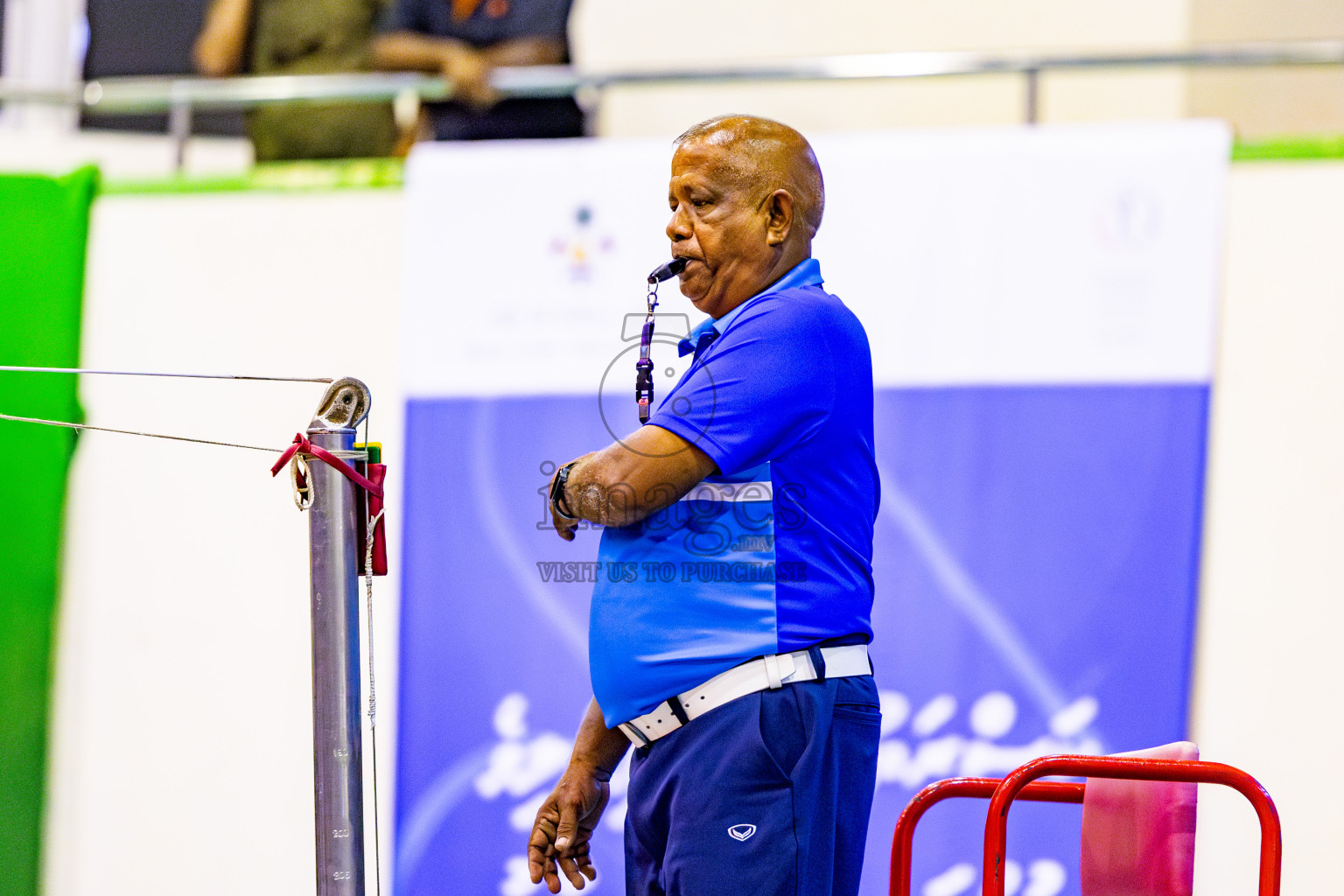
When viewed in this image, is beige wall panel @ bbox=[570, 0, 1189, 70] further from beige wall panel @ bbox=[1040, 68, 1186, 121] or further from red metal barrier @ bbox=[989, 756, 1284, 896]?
red metal barrier @ bbox=[989, 756, 1284, 896]

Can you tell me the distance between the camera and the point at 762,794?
1.63 meters

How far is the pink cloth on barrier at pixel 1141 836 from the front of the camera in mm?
1854

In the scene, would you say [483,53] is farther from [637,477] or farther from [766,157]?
[637,477]

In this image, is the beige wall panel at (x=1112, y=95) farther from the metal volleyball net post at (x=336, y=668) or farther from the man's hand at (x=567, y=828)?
the metal volleyball net post at (x=336, y=668)

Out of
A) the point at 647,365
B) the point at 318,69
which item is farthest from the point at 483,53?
the point at 647,365

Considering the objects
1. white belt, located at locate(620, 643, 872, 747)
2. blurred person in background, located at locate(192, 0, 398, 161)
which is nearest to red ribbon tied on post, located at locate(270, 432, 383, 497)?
white belt, located at locate(620, 643, 872, 747)

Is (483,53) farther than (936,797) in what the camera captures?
Yes

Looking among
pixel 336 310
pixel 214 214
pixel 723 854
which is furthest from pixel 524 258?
pixel 723 854

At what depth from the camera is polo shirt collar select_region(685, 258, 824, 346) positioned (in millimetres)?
1768

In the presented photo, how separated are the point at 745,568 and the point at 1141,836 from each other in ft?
2.28

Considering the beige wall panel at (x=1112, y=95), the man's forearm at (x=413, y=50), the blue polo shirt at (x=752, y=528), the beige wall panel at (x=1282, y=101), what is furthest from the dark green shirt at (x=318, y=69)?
the beige wall panel at (x=1282, y=101)

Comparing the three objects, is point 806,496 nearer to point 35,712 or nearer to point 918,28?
point 35,712

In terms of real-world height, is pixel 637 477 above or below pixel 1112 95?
below

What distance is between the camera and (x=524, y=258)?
11.4ft
